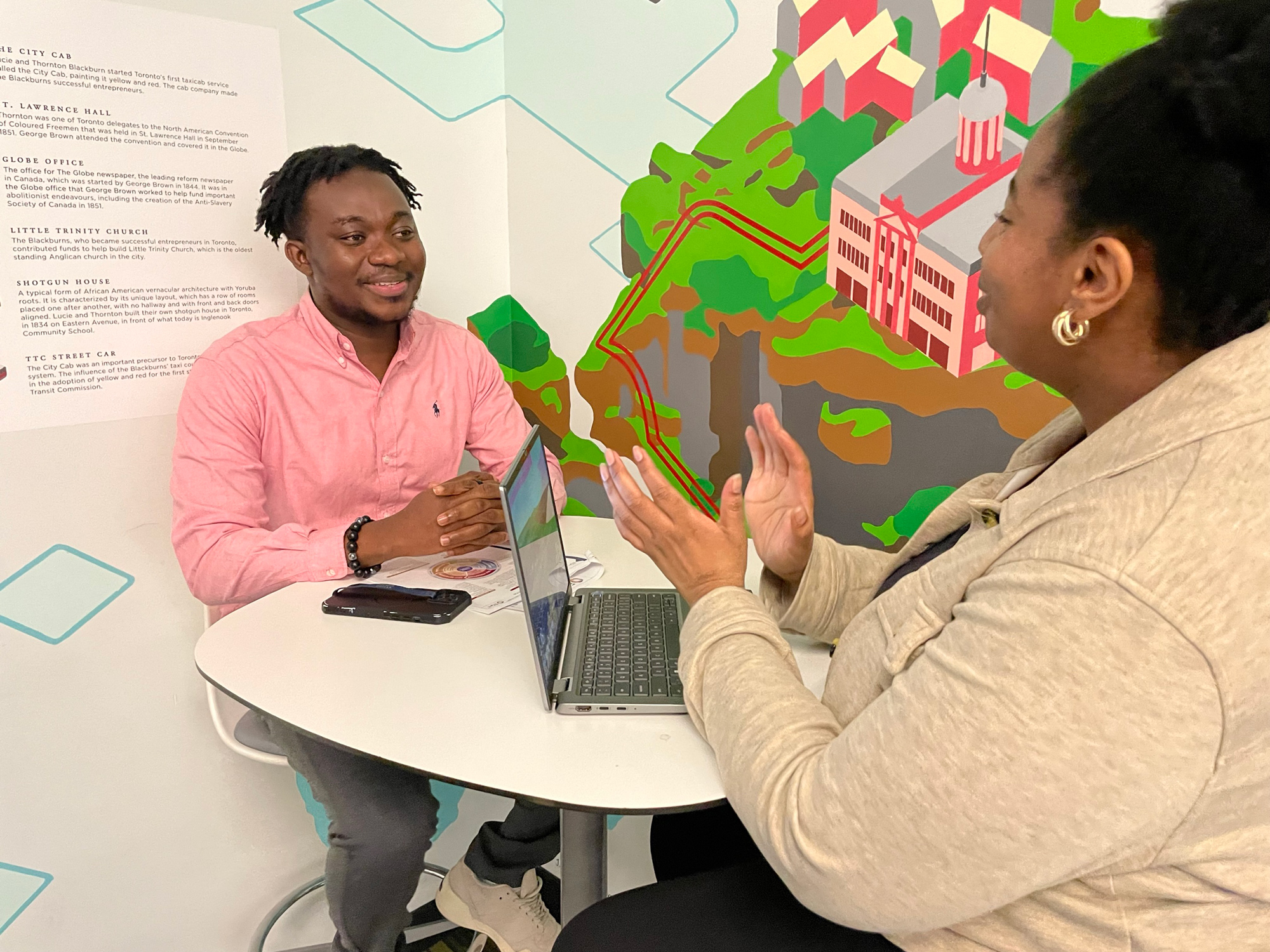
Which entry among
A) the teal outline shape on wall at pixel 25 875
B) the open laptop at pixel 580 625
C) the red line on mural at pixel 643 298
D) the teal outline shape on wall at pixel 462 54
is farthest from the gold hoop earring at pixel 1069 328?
the teal outline shape on wall at pixel 25 875

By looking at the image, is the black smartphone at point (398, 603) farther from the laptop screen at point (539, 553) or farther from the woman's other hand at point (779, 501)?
the woman's other hand at point (779, 501)

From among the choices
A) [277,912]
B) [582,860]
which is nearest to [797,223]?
[582,860]

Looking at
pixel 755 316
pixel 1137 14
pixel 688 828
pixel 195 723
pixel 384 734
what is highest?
pixel 1137 14

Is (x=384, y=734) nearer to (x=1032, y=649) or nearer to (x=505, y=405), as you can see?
(x=1032, y=649)

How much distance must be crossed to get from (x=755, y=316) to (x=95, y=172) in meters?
1.33

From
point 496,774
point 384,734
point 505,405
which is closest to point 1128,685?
point 496,774

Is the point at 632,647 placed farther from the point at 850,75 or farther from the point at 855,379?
the point at 850,75

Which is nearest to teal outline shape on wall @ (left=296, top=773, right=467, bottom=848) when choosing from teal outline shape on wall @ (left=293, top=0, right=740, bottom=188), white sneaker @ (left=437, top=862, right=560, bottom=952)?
white sneaker @ (left=437, top=862, right=560, bottom=952)

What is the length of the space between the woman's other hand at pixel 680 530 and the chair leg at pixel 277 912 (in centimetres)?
135

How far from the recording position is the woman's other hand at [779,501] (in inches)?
47.9

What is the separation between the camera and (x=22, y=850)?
161cm

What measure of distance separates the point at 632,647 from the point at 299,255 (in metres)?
1.15

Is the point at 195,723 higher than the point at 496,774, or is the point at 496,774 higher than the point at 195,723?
the point at 496,774

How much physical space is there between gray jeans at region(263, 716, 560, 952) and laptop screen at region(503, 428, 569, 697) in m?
0.30
